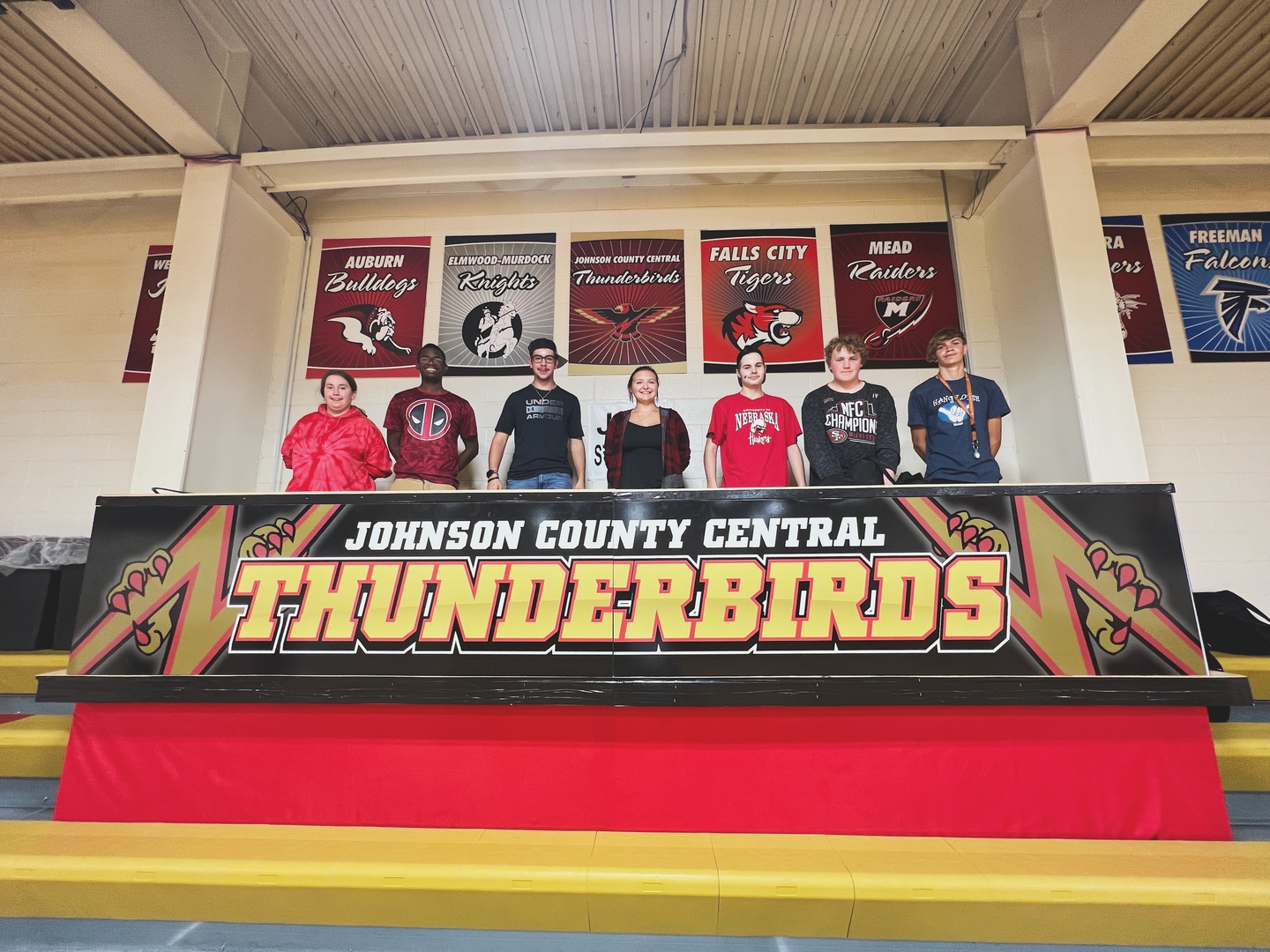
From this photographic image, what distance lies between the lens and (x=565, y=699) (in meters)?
2.25

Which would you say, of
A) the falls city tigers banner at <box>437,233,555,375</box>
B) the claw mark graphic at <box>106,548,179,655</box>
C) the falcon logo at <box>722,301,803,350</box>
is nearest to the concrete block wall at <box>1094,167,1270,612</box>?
the falcon logo at <box>722,301,803,350</box>

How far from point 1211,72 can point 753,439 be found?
3804 millimetres

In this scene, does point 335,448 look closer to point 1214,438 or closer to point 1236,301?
point 1214,438

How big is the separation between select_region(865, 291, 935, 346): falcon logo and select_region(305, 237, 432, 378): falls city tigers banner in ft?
11.0

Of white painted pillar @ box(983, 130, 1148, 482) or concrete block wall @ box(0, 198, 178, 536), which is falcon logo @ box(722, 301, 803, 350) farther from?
concrete block wall @ box(0, 198, 178, 536)

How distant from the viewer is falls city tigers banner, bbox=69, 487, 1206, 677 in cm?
224

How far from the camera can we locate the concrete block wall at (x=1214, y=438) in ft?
13.1

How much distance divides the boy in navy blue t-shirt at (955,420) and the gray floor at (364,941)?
6.19ft

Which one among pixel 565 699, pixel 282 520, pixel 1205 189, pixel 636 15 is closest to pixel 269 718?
pixel 282 520

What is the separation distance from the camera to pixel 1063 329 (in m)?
3.57

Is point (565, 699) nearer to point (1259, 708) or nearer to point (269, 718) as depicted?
point (269, 718)

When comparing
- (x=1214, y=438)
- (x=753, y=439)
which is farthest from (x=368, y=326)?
(x=1214, y=438)

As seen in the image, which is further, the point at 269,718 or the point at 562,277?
the point at 562,277

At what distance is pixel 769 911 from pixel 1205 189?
5.70 metres
